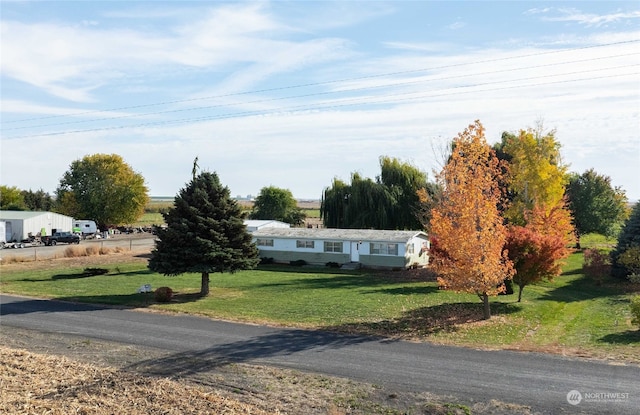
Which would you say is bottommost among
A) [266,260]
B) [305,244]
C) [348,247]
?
[266,260]

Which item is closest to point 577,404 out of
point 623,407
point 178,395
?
point 623,407

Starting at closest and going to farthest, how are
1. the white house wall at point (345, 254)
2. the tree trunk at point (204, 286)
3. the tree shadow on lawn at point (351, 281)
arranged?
the tree trunk at point (204, 286)
the tree shadow on lawn at point (351, 281)
the white house wall at point (345, 254)

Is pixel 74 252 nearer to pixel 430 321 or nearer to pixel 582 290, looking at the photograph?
pixel 430 321

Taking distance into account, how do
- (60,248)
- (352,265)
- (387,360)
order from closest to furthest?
(387,360) → (352,265) → (60,248)

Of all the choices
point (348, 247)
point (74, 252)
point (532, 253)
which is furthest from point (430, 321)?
point (74, 252)

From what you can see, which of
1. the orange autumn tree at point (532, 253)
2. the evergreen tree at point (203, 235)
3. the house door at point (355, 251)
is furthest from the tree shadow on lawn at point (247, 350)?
the house door at point (355, 251)

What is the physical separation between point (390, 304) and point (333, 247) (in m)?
20.3

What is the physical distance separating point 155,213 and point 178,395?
5567 inches

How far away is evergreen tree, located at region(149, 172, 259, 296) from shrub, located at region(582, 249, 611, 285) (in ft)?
85.9

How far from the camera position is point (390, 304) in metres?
28.8

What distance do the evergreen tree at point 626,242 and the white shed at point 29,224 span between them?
68.4m

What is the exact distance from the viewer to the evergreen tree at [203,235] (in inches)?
1214

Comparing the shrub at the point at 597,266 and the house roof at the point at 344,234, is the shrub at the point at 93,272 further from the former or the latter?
the shrub at the point at 597,266

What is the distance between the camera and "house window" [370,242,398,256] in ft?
151
